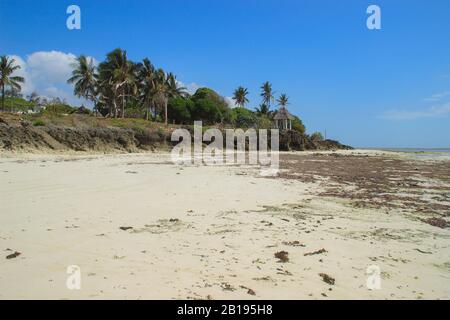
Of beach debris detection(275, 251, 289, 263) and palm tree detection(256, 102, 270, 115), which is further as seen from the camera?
palm tree detection(256, 102, 270, 115)

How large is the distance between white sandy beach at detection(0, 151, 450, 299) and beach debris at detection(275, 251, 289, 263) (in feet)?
0.21

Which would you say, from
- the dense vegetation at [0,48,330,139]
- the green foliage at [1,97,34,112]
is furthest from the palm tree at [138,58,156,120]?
the green foliage at [1,97,34,112]

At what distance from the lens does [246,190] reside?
9.07 metres

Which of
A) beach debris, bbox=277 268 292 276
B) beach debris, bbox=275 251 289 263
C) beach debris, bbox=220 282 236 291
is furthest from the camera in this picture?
beach debris, bbox=275 251 289 263

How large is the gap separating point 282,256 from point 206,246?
0.94 m

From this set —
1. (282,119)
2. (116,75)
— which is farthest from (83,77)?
(282,119)

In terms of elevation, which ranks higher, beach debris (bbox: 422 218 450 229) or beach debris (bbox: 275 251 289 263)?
beach debris (bbox: 275 251 289 263)

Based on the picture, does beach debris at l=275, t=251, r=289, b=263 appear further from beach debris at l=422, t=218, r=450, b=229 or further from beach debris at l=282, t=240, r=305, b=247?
beach debris at l=422, t=218, r=450, b=229

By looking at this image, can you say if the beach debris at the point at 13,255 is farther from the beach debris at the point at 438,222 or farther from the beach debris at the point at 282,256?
the beach debris at the point at 438,222

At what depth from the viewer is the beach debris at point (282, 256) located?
4.14m

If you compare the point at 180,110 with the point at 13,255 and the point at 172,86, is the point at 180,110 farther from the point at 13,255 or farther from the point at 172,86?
the point at 13,255

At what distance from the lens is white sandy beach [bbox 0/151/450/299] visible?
132 inches

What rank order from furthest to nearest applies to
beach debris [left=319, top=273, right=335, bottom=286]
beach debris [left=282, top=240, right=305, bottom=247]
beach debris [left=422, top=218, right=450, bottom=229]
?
beach debris [left=422, top=218, right=450, bottom=229]
beach debris [left=282, top=240, right=305, bottom=247]
beach debris [left=319, top=273, right=335, bottom=286]

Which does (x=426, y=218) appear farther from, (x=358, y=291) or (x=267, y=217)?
(x=358, y=291)
